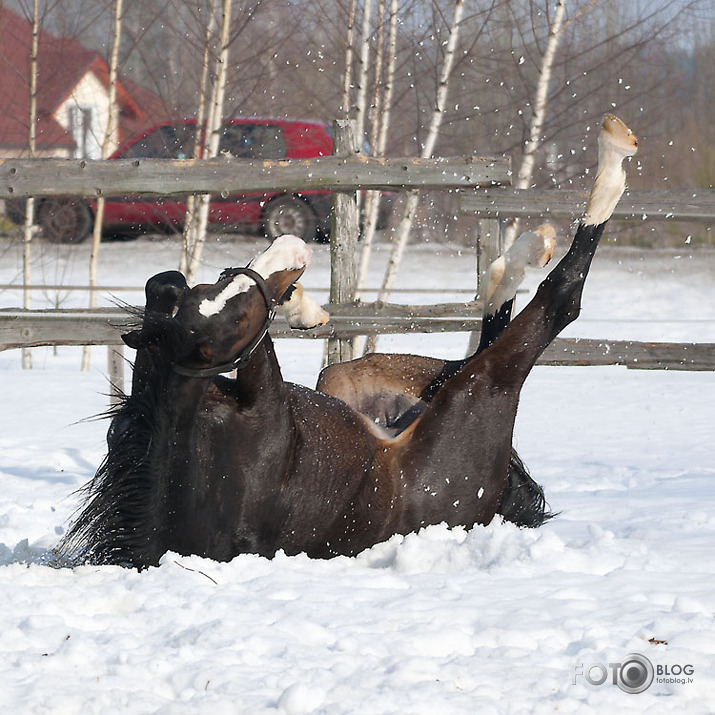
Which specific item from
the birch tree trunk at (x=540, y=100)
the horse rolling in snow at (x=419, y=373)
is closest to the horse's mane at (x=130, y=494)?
the horse rolling in snow at (x=419, y=373)

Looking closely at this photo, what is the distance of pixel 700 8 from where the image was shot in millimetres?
9227

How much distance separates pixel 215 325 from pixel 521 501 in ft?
4.23

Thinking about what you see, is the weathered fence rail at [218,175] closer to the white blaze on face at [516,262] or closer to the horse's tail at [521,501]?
the white blaze on face at [516,262]

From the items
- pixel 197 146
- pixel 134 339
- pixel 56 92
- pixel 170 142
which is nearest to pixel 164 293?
pixel 134 339

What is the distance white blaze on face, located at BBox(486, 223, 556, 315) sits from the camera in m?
3.36

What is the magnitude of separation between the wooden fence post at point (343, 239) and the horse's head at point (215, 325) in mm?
3196

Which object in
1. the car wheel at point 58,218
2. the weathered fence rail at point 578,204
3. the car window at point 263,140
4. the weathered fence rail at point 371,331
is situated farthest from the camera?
the car wheel at point 58,218

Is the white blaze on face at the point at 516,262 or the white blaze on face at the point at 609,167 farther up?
the white blaze on face at the point at 609,167

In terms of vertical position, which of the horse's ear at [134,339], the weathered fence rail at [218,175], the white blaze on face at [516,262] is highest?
the weathered fence rail at [218,175]

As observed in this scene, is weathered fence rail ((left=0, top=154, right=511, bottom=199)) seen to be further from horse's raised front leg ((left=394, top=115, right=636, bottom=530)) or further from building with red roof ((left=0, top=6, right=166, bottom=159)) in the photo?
building with red roof ((left=0, top=6, right=166, bottom=159))

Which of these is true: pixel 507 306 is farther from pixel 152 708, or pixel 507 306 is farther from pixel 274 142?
pixel 274 142

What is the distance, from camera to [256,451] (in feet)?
8.31

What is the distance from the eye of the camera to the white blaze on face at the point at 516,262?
3.36 meters

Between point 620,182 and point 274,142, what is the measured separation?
7456 millimetres
